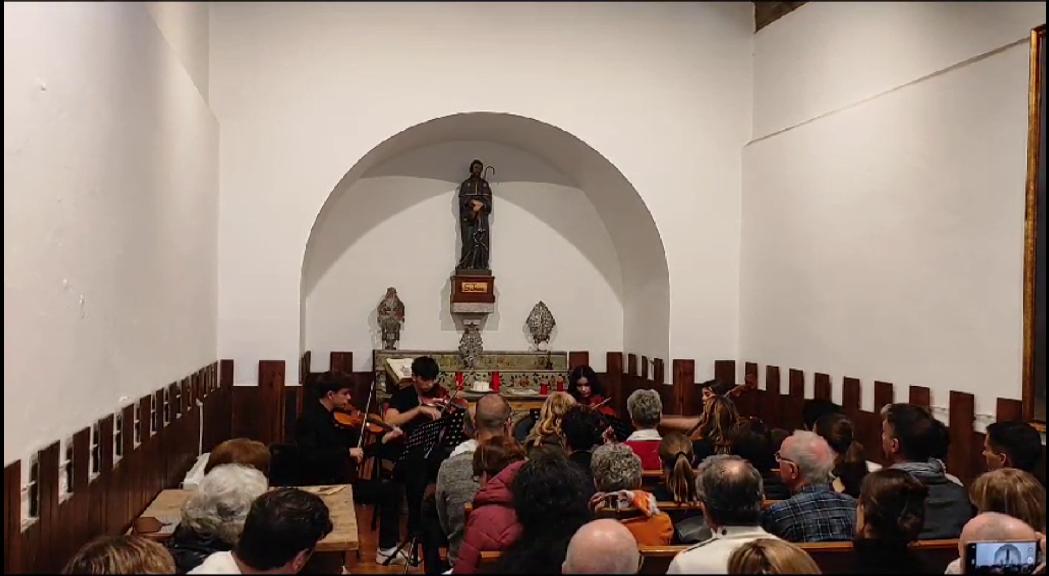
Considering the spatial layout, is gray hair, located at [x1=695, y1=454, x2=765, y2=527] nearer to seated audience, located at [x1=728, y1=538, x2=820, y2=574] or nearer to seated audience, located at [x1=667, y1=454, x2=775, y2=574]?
seated audience, located at [x1=667, y1=454, x2=775, y2=574]

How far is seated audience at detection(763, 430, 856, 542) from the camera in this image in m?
3.23

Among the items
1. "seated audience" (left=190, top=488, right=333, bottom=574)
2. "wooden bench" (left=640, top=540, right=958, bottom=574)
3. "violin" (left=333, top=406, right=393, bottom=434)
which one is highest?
"seated audience" (left=190, top=488, right=333, bottom=574)

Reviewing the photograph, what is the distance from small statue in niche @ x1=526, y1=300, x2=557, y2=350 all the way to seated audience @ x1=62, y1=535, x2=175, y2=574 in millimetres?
6258

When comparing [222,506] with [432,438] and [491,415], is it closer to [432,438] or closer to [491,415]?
[491,415]

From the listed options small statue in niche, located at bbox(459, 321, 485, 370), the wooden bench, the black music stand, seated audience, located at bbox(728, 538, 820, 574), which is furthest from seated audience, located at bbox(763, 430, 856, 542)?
small statue in niche, located at bbox(459, 321, 485, 370)

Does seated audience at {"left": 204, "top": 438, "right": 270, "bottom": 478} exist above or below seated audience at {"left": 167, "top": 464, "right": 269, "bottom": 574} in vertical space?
above

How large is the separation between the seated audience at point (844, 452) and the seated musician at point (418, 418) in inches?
75.7

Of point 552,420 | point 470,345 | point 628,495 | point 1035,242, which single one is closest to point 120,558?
point 628,495

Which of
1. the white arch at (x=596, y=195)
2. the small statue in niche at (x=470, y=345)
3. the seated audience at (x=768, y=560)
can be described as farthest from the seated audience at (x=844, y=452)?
the small statue in niche at (x=470, y=345)

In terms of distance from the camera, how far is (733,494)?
105 inches

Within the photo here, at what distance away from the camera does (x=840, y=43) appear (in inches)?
238

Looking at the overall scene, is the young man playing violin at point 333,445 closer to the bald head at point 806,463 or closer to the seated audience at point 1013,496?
the bald head at point 806,463

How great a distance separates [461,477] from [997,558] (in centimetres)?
197

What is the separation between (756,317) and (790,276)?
1.95ft
